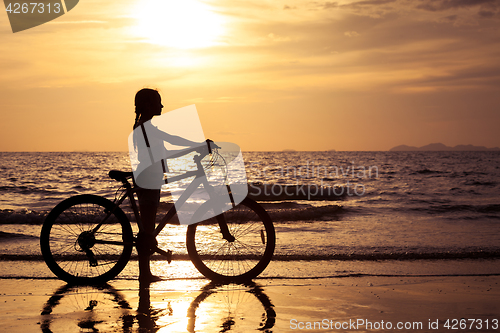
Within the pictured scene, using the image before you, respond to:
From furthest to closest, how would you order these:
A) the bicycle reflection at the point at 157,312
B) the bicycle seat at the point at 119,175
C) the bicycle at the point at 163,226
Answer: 1. the bicycle at the point at 163,226
2. the bicycle seat at the point at 119,175
3. the bicycle reflection at the point at 157,312

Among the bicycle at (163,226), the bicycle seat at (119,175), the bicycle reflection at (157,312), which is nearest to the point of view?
the bicycle reflection at (157,312)

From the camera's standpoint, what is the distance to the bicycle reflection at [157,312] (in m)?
2.94

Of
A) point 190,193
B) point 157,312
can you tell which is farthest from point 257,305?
point 190,193

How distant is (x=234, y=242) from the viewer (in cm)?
441

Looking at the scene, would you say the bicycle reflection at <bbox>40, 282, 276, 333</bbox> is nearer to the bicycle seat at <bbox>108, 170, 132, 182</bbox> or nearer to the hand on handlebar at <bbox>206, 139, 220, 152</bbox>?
the bicycle seat at <bbox>108, 170, 132, 182</bbox>

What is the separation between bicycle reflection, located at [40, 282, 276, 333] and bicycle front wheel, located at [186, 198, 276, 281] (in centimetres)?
36

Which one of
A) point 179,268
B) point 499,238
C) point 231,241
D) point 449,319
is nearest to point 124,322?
point 231,241

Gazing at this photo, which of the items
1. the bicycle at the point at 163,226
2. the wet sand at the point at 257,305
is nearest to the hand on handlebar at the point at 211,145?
the bicycle at the point at 163,226

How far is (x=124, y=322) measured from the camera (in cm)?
302

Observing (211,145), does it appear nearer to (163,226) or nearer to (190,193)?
(190,193)

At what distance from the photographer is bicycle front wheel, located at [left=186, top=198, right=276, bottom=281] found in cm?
425

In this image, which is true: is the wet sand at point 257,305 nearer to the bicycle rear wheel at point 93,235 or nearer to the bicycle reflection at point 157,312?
the bicycle reflection at point 157,312

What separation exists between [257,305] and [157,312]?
88 cm

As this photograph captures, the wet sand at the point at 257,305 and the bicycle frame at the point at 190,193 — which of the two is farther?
the bicycle frame at the point at 190,193
